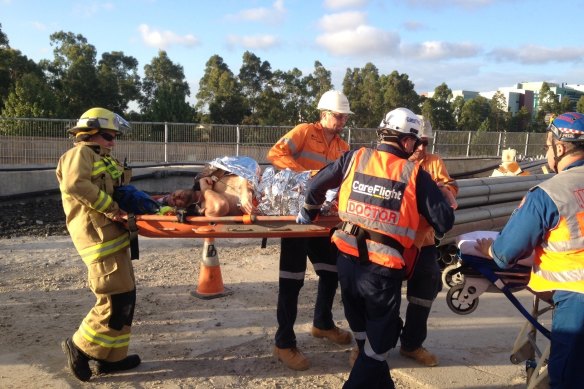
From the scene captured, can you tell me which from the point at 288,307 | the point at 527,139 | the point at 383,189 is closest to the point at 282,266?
the point at 288,307

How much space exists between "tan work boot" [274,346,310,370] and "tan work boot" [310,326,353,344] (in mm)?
505

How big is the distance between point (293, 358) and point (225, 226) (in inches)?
45.7

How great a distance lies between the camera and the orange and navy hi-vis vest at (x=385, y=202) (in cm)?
294

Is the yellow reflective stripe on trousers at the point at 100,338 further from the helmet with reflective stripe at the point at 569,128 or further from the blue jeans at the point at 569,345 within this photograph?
the helmet with reflective stripe at the point at 569,128

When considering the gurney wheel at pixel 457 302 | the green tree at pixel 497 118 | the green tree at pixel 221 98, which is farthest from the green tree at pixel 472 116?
the gurney wheel at pixel 457 302

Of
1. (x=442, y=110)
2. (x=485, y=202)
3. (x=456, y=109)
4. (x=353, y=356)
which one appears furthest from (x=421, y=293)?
(x=456, y=109)

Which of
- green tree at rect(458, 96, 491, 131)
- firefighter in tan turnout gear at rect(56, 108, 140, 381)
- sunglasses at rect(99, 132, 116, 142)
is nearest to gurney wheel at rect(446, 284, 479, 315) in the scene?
firefighter in tan turnout gear at rect(56, 108, 140, 381)

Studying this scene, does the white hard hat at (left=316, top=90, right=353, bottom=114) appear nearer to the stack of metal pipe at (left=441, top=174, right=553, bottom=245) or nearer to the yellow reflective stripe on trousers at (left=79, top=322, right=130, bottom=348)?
the yellow reflective stripe on trousers at (left=79, top=322, right=130, bottom=348)

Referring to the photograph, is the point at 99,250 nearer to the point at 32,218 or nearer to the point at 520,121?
the point at 32,218

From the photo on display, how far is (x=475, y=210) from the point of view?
6871 mm

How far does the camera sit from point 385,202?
9.68ft

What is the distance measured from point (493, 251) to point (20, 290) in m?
4.82

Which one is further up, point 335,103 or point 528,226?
point 335,103

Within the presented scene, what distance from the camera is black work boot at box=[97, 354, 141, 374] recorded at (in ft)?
12.2
